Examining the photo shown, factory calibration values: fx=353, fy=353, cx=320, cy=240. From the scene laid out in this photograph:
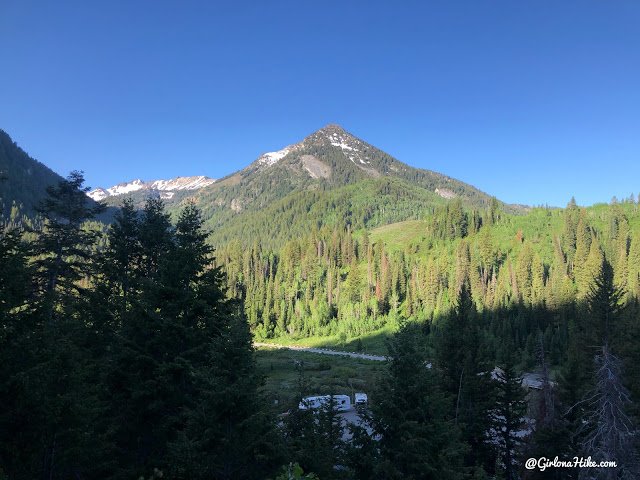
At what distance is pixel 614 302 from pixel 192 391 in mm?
43688

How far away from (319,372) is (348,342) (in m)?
31.0

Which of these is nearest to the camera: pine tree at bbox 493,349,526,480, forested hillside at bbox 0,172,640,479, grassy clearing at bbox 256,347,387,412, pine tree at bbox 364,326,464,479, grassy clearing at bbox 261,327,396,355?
forested hillside at bbox 0,172,640,479

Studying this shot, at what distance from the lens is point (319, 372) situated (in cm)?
5600

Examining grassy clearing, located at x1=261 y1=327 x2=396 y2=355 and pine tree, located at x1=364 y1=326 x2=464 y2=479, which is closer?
pine tree, located at x1=364 y1=326 x2=464 y2=479

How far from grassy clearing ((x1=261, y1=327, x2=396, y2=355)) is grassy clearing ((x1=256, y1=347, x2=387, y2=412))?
34.8 ft

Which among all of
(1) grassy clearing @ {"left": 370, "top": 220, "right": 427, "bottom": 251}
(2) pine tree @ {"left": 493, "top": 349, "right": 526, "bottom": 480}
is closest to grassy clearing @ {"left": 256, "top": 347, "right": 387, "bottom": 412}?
(2) pine tree @ {"left": 493, "top": 349, "right": 526, "bottom": 480}

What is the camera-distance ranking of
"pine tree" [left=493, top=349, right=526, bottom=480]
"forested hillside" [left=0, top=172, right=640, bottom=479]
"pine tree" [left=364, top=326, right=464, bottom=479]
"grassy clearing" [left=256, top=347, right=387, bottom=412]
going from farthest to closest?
1. "grassy clearing" [left=256, top=347, right=387, bottom=412]
2. "pine tree" [left=493, top=349, right=526, bottom=480]
3. "pine tree" [left=364, top=326, right=464, bottom=479]
4. "forested hillside" [left=0, top=172, right=640, bottom=479]

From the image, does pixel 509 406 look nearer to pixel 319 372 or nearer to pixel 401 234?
pixel 319 372

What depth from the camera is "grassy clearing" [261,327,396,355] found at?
79.5 metres

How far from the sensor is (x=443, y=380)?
71.1 feet

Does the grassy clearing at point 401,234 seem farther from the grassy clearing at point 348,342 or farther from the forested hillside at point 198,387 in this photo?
the forested hillside at point 198,387

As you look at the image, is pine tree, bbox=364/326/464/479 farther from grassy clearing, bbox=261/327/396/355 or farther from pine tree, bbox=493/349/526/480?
grassy clearing, bbox=261/327/396/355

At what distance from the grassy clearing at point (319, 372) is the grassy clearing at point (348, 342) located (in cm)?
1061

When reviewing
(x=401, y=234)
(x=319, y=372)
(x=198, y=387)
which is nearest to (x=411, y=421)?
(x=198, y=387)
